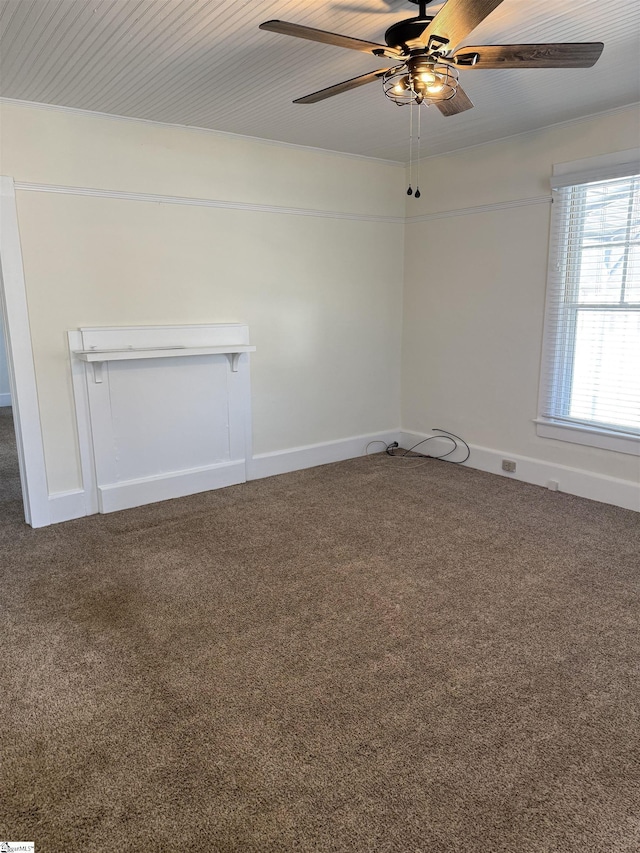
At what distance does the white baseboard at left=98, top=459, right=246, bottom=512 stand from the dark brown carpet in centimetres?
21

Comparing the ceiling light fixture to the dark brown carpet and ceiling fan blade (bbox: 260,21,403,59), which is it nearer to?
ceiling fan blade (bbox: 260,21,403,59)

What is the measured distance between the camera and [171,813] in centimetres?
164

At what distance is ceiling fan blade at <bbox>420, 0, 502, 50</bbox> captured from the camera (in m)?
1.77

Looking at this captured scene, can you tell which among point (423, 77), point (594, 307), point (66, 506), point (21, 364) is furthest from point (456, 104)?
point (66, 506)

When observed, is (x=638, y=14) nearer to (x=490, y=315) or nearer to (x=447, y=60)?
(x=447, y=60)

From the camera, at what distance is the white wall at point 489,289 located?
4.04m

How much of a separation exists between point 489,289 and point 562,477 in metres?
1.56

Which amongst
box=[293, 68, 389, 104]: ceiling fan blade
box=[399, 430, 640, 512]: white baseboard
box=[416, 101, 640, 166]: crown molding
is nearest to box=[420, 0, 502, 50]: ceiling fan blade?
box=[293, 68, 389, 104]: ceiling fan blade

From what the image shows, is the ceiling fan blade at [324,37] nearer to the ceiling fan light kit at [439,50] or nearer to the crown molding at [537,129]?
the ceiling fan light kit at [439,50]

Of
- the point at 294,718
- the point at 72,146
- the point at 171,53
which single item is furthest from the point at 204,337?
the point at 294,718

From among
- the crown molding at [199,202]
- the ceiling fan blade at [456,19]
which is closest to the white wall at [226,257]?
the crown molding at [199,202]

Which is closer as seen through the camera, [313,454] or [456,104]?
[456,104]

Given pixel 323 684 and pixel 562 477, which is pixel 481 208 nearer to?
pixel 562 477

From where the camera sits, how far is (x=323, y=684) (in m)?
2.19
